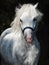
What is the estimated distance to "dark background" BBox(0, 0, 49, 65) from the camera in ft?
31.0

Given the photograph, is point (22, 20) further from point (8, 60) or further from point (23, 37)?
point (8, 60)

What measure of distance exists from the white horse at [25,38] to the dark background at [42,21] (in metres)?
2.28

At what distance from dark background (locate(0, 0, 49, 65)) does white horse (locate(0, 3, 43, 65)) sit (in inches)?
89.8

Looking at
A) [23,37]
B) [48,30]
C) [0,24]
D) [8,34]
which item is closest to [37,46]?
[23,37]

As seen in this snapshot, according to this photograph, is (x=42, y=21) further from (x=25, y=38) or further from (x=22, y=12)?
(x=25, y=38)

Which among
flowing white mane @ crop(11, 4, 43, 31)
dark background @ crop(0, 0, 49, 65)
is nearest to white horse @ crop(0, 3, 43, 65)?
flowing white mane @ crop(11, 4, 43, 31)

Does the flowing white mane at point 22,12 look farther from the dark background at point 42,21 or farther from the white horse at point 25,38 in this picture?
the dark background at point 42,21

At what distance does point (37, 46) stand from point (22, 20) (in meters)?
0.54

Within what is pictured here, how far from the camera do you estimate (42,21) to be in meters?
9.85

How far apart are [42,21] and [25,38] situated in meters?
3.15

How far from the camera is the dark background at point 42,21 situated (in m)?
9.44

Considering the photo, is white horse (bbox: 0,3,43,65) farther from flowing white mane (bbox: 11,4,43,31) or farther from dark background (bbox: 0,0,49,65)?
dark background (bbox: 0,0,49,65)

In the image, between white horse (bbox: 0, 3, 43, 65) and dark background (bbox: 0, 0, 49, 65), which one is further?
dark background (bbox: 0, 0, 49, 65)

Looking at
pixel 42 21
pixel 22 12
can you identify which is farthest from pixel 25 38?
pixel 42 21
